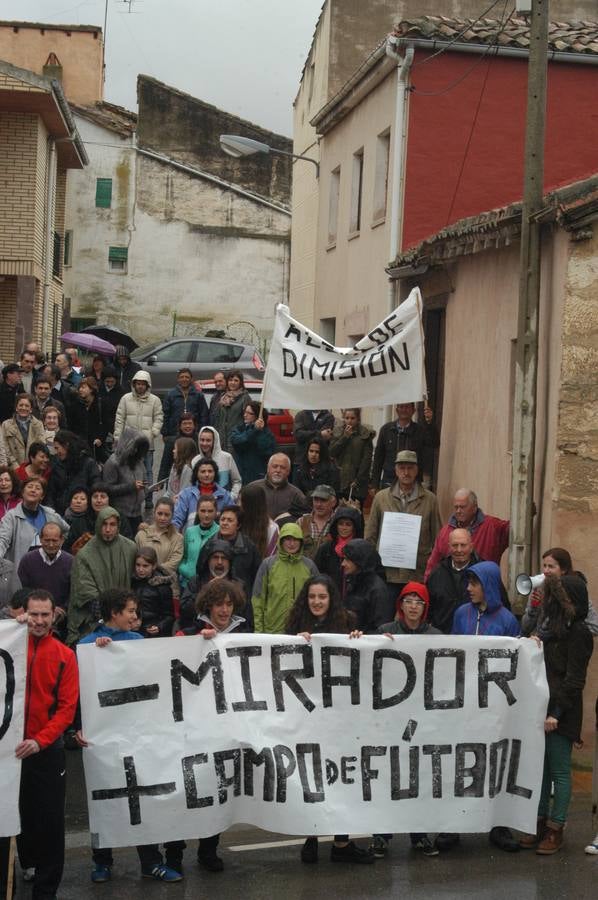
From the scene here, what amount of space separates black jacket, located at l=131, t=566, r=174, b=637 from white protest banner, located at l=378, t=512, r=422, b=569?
180cm

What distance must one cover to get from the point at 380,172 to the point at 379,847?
13834mm

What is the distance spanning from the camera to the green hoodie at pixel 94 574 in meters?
10.2

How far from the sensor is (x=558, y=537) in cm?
1079

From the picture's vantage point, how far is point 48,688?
293 inches

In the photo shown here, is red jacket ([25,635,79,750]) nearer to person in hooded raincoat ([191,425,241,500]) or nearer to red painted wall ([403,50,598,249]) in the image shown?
person in hooded raincoat ([191,425,241,500])

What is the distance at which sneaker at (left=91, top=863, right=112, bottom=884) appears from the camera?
773 cm

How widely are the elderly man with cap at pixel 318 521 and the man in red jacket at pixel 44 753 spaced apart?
3.89 metres

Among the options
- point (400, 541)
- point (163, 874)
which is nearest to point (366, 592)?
point (400, 541)

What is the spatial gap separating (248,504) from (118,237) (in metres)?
33.6

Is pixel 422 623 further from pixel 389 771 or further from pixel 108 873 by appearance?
pixel 108 873

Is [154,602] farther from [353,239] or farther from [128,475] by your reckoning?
[353,239]

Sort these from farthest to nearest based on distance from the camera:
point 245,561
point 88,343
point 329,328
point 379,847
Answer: point 88,343 → point 329,328 → point 245,561 → point 379,847

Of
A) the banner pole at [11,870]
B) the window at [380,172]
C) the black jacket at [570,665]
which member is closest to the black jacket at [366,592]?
the black jacket at [570,665]

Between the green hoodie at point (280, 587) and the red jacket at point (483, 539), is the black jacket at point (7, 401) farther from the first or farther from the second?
the green hoodie at point (280, 587)
